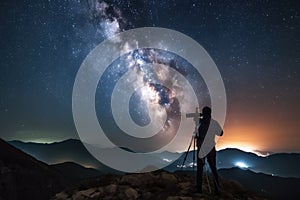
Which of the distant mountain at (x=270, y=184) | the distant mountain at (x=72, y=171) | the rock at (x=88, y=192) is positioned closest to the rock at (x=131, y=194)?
the rock at (x=88, y=192)

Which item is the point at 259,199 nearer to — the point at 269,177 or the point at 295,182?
the point at 295,182

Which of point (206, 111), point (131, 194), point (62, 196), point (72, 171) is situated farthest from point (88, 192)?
point (72, 171)

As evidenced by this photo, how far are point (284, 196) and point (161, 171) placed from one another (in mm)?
107340

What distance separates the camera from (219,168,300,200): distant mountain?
349ft

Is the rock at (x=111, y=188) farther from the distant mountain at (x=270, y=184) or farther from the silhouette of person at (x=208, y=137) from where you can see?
the distant mountain at (x=270, y=184)

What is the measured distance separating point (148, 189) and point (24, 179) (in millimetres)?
70592

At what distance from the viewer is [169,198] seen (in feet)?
37.1

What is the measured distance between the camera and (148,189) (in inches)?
Result: 497

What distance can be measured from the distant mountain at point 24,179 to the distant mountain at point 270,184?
248 ft

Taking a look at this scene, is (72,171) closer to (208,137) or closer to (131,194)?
(131,194)

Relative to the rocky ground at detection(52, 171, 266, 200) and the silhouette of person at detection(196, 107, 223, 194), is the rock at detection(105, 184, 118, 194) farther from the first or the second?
the silhouette of person at detection(196, 107, 223, 194)

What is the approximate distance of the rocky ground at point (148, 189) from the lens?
38.3 feet

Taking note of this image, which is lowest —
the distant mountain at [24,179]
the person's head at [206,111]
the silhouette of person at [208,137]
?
the distant mountain at [24,179]

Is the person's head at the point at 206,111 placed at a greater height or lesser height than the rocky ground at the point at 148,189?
greater
